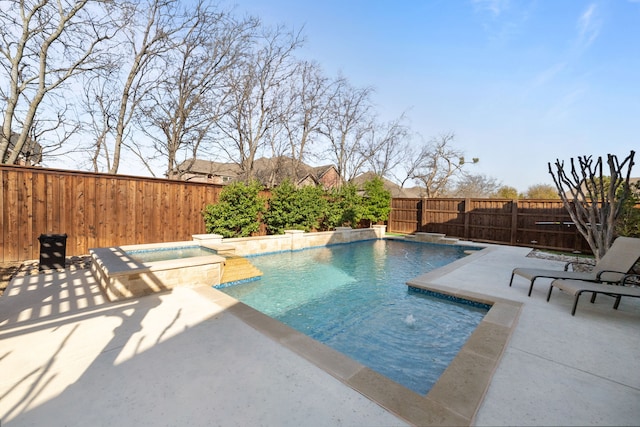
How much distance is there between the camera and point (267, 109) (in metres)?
16.8

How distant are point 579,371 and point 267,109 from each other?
56.4 ft

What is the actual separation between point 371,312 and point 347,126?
63.3 feet

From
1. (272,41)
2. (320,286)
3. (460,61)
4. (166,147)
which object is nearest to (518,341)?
(320,286)

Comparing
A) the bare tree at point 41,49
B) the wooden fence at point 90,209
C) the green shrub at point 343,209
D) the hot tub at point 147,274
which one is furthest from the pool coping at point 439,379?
the bare tree at point 41,49

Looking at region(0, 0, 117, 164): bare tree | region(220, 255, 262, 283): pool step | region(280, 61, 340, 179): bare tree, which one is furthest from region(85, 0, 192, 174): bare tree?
region(220, 255, 262, 283): pool step

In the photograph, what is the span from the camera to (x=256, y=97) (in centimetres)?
1641

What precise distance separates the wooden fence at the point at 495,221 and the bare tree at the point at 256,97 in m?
9.33

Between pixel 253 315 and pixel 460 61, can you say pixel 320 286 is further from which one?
pixel 460 61

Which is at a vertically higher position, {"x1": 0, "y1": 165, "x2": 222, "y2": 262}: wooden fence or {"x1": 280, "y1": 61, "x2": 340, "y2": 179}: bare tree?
{"x1": 280, "y1": 61, "x2": 340, "y2": 179}: bare tree

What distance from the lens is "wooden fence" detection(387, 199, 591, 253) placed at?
36.5 feet

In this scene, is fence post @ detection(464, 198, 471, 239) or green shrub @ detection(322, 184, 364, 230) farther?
green shrub @ detection(322, 184, 364, 230)

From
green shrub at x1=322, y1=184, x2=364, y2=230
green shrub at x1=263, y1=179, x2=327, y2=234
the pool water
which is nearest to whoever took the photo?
the pool water

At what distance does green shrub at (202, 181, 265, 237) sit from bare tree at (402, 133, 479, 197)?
68.0 ft

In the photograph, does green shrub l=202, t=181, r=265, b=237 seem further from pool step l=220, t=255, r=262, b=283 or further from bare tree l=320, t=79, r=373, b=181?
bare tree l=320, t=79, r=373, b=181
